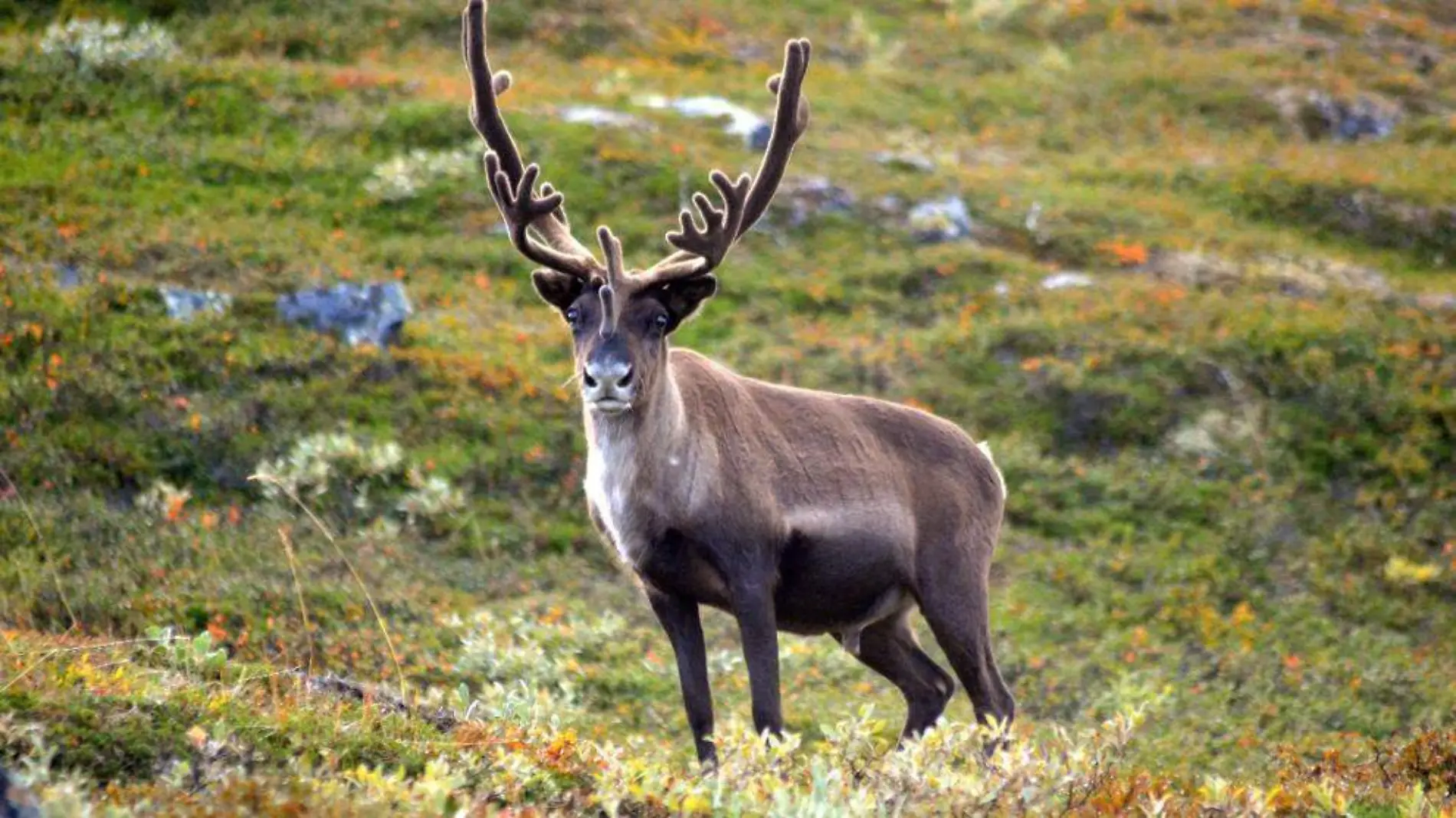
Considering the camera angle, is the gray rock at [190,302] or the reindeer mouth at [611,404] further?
the gray rock at [190,302]

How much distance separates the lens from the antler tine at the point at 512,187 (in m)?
9.27

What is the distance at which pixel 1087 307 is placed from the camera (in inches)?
925

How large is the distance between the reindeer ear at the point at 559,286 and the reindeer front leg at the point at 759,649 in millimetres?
1966

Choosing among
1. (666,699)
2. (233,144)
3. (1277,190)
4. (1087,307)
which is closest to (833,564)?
(666,699)

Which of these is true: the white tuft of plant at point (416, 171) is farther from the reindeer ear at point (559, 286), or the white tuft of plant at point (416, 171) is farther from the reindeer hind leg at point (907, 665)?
the reindeer ear at point (559, 286)

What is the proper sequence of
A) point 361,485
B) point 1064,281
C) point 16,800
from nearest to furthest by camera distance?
point 16,800
point 361,485
point 1064,281

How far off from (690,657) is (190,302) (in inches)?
466

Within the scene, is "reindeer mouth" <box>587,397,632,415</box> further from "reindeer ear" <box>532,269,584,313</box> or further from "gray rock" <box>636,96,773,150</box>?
"gray rock" <box>636,96,773,150</box>

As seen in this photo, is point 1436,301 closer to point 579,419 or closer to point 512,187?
point 579,419

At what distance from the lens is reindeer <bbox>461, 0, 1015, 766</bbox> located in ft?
29.4

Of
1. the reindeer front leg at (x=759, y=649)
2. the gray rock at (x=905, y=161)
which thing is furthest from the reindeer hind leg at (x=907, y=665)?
the gray rock at (x=905, y=161)

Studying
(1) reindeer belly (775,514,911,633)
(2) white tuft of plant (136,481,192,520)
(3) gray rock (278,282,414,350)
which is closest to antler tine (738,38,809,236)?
(1) reindeer belly (775,514,911,633)

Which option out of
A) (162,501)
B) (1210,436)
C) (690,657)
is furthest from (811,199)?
(690,657)

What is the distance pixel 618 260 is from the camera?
8.98 meters
